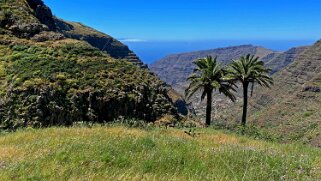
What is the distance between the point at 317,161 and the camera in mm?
9617

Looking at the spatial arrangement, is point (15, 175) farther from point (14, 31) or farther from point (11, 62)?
point (14, 31)

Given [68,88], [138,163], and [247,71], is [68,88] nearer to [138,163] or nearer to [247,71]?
[247,71]

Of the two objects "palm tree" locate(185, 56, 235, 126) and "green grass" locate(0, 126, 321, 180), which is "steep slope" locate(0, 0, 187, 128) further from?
"green grass" locate(0, 126, 321, 180)

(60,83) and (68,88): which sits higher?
(60,83)

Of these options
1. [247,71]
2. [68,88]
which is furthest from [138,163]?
[247,71]

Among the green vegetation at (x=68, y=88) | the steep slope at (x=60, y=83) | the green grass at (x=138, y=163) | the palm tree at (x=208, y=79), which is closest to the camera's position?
the green grass at (x=138, y=163)

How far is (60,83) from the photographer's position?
4697 centimetres

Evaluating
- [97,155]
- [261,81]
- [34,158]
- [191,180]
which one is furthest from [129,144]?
[261,81]

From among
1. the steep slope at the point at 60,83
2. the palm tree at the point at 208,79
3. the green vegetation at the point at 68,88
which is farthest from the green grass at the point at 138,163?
the palm tree at the point at 208,79

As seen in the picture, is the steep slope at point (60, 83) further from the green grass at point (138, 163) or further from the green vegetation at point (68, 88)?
the green grass at point (138, 163)

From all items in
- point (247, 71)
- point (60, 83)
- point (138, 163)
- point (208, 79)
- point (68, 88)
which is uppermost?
point (138, 163)

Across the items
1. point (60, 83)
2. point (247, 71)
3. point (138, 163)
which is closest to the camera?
point (138, 163)

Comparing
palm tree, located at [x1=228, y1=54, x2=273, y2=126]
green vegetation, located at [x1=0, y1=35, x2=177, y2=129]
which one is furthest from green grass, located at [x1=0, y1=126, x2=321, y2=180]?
palm tree, located at [x1=228, y1=54, x2=273, y2=126]

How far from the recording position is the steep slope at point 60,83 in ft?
140
